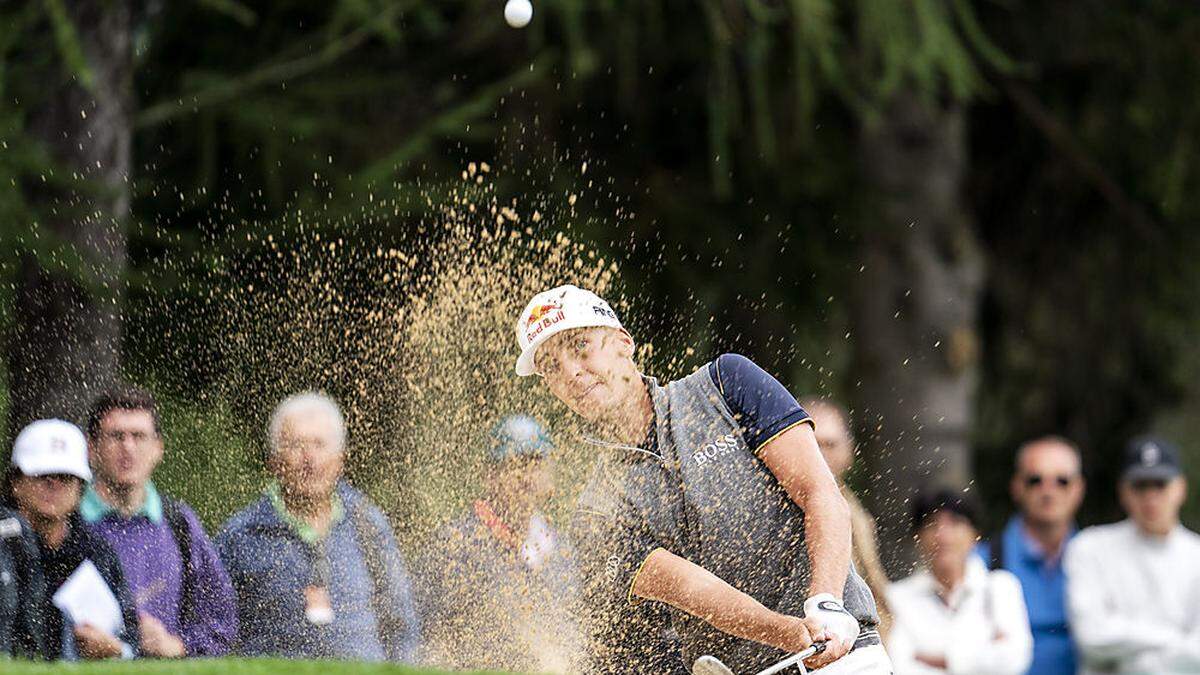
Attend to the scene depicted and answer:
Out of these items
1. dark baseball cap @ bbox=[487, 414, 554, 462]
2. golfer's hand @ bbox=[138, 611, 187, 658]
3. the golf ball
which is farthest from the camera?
the golf ball

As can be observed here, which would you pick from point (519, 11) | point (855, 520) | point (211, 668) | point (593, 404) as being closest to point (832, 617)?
point (593, 404)

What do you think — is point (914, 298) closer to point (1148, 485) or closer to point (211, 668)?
point (1148, 485)

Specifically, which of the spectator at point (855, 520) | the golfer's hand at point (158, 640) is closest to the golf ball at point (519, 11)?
the spectator at point (855, 520)

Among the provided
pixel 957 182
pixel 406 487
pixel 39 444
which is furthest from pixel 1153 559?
pixel 957 182

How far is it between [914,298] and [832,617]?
7361 mm

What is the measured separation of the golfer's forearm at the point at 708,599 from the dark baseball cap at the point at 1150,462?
320 centimetres

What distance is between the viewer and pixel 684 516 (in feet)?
16.0

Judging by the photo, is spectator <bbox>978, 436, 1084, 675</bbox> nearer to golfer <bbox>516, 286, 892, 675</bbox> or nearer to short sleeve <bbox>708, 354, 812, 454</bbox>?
golfer <bbox>516, 286, 892, 675</bbox>

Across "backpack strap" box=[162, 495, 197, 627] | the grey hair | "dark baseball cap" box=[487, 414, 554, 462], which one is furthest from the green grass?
"dark baseball cap" box=[487, 414, 554, 462]

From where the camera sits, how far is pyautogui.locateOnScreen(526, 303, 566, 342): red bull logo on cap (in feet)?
16.2

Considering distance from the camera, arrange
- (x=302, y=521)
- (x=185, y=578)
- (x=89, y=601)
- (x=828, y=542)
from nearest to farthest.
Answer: (x=828, y=542) → (x=89, y=601) → (x=185, y=578) → (x=302, y=521)

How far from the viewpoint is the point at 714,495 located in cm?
482

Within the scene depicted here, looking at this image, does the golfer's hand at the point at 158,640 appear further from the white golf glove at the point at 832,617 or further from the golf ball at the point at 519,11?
the golf ball at the point at 519,11

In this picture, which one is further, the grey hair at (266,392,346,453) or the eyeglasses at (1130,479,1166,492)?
the eyeglasses at (1130,479,1166,492)
